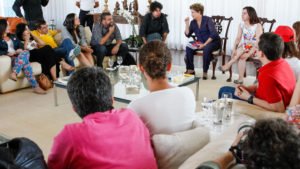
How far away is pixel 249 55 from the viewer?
520 cm

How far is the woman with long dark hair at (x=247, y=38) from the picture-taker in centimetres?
518

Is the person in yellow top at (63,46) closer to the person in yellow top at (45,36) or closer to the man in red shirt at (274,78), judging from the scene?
the person in yellow top at (45,36)

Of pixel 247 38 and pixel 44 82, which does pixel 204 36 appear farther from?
pixel 44 82

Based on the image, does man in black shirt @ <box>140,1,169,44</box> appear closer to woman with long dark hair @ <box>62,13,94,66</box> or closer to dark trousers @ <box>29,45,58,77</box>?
woman with long dark hair @ <box>62,13,94,66</box>

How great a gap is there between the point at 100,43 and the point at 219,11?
2.32 m

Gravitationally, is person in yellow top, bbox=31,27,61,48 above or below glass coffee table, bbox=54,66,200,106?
above

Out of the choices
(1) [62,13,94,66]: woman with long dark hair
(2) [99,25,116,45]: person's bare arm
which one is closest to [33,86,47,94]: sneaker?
(1) [62,13,94,66]: woman with long dark hair

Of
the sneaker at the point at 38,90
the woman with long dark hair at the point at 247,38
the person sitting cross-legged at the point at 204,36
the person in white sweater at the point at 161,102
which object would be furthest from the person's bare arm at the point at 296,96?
the sneaker at the point at 38,90

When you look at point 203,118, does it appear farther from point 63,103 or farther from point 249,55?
point 249,55

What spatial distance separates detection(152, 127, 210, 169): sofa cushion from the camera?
1763 millimetres

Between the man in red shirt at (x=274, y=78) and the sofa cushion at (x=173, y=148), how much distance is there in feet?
3.57

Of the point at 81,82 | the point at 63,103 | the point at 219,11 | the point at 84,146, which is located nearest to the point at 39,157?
the point at 84,146

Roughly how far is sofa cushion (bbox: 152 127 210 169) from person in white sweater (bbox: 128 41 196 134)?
176 mm

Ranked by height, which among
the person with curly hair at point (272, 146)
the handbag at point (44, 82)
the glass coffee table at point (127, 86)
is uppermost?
the person with curly hair at point (272, 146)
